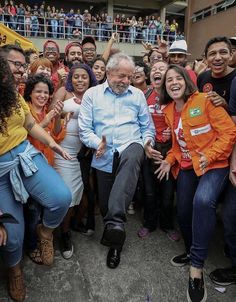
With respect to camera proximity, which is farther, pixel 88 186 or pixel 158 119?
pixel 158 119

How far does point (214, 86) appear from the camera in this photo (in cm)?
318

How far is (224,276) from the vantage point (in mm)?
2691

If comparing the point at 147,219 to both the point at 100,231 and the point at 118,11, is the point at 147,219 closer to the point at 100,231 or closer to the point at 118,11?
the point at 100,231

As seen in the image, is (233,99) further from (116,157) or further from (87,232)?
(87,232)

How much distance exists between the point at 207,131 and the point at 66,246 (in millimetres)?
1723

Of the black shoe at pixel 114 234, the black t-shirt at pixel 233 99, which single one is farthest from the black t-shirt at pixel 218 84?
the black shoe at pixel 114 234

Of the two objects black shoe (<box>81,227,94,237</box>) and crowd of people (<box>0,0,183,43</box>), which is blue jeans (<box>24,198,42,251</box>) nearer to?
black shoe (<box>81,227,94,237</box>)

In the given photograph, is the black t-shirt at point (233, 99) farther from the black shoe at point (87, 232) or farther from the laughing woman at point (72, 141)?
the black shoe at point (87, 232)

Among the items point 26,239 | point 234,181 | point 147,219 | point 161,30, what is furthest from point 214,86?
point 161,30

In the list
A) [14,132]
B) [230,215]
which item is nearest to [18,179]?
[14,132]

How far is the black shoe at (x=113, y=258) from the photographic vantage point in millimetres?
2836

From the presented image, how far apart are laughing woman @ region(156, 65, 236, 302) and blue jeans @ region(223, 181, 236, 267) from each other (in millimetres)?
82

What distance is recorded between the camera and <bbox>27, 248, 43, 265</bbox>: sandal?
2.83m

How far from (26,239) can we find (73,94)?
159 centimetres
